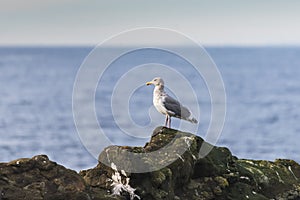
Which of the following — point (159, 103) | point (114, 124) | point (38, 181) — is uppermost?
point (114, 124)

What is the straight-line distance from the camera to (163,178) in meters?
11.8

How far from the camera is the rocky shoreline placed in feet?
36.7

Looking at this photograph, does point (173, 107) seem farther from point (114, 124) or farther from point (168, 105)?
point (114, 124)

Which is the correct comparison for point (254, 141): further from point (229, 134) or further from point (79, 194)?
point (79, 194)

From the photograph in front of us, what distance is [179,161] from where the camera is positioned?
40.2ft

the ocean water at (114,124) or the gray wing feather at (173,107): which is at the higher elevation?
the ocean water at (114,124)

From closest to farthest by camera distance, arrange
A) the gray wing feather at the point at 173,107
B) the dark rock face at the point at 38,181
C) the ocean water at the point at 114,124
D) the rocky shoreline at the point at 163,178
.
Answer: the dark rock face at the point at 38,181
the rocky shoreline at the point at 163,178
the gray wing feather at the point at 173,107
the ocean water at the point at 114,124

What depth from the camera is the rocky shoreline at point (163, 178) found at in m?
11.2

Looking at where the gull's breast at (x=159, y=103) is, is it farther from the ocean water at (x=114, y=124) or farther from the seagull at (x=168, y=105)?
the ocean water at (x=114, y=124)

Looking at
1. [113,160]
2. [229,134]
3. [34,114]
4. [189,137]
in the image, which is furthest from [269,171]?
[34,114]

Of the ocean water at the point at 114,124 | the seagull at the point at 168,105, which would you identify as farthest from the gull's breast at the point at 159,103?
the ocean water at the point at 114,124

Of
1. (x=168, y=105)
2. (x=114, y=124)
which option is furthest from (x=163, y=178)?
(x=114, y=124)

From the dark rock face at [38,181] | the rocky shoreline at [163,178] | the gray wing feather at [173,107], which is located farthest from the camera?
the gray wing feather at [173,107]

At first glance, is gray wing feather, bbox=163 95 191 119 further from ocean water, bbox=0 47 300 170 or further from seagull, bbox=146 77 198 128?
ocean water, bbox=0 47 300 170
